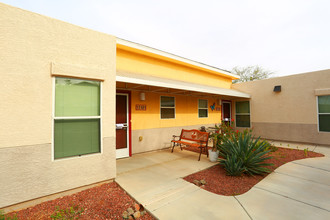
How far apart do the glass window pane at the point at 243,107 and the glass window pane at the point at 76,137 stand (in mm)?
10603

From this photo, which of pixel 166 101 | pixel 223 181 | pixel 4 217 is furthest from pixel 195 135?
pixel 4 217

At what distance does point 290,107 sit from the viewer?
8.97 m

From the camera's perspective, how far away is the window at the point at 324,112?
786cm

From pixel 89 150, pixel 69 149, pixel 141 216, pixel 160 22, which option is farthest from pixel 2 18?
pixel 160 22

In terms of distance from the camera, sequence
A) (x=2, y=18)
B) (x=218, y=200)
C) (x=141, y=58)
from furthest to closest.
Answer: (x=141, y=58) < (x=218, y=200) < (x=2, y=18)

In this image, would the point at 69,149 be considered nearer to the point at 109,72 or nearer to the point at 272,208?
the point at 109,72

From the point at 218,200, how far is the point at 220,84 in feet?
31.7

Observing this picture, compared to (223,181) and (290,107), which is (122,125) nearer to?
(223,181)

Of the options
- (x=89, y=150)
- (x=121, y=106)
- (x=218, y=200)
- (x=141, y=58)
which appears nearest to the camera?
(x=218, y=200)

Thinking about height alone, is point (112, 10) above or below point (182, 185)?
above

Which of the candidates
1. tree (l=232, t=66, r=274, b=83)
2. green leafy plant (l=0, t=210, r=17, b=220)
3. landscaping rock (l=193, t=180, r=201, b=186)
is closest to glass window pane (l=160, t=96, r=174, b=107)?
landscaping rock (l=193, t=180, r=201, b=186)

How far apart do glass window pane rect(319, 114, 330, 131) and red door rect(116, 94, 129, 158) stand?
403 inches

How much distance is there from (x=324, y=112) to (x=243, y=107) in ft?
13.8

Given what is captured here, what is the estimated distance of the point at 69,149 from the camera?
3.46 meters
